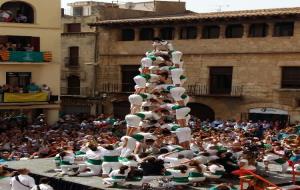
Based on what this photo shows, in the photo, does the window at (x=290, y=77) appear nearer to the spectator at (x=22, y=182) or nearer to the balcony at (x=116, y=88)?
the balcony at (x=116, y=88)

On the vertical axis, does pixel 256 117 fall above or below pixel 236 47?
below

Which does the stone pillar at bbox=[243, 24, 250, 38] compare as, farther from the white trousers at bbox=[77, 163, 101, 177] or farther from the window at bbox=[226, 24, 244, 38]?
the white trousers at bbox=[77, 163, 101, 177]

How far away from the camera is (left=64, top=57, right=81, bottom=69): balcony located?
5212 centimetres

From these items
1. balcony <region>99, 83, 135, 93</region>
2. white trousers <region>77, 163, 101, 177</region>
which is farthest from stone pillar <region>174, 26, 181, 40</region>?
white trousers <region>77, 163, 101, 177</region>

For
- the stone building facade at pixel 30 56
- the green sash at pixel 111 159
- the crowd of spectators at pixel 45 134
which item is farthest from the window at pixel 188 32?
the green sash at pixel 111 159

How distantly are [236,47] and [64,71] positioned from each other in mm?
15959

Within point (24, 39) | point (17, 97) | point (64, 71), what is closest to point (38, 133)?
point (17, 97)

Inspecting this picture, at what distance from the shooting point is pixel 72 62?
52.5m

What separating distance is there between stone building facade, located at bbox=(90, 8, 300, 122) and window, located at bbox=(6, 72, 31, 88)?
8414mm

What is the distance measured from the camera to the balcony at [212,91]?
43281 mm

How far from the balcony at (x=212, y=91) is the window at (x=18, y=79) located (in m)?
11.6

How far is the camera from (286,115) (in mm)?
41156

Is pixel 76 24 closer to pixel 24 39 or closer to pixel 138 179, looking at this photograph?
pixel 24 39

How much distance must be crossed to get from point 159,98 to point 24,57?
64.2ft
